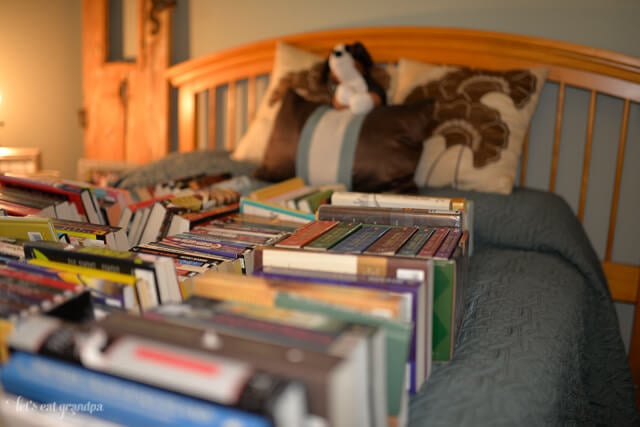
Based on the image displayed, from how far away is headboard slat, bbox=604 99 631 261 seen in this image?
168cm

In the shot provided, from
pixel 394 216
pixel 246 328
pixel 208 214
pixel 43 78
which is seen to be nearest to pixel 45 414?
pixel 246 328

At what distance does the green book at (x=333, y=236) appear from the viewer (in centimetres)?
73

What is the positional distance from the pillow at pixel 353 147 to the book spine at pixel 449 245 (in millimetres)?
676

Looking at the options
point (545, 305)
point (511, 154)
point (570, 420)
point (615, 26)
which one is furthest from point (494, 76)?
point (570, 420)

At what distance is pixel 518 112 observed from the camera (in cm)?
159

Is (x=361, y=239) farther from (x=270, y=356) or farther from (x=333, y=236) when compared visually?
(x=270, y=356)

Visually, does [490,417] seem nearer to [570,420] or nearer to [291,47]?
[570,420]

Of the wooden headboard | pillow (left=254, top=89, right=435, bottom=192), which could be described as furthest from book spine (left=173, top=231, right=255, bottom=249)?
the wooden headboard

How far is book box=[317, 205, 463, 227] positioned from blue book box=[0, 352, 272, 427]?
1.82 ft

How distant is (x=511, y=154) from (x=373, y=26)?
2.61 ft

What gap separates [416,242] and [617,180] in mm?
1259

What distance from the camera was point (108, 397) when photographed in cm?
43

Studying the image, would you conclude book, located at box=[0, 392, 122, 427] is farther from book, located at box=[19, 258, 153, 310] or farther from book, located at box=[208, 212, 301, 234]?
book, located at box=[208, 212, 301, 234]

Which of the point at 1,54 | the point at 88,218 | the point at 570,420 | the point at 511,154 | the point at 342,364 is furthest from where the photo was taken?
the point at 1,54
